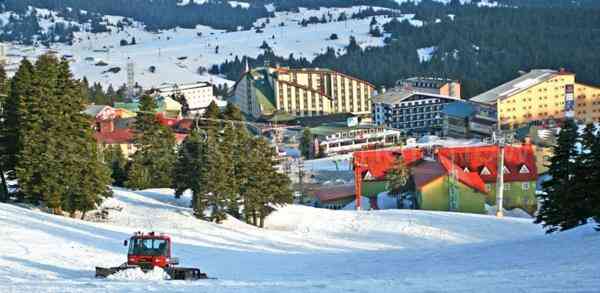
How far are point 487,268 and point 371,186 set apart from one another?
1165 inches

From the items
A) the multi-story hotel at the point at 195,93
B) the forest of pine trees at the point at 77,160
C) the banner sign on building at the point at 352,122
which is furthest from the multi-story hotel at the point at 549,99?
Result: the forest of pine trees at the point at 77,160

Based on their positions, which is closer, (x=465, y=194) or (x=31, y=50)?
(x=465, y=194)

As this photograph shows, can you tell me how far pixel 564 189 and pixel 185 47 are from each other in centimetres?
14633

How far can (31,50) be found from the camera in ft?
509

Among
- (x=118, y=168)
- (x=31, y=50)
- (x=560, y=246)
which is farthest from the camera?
(x=31, y=50)

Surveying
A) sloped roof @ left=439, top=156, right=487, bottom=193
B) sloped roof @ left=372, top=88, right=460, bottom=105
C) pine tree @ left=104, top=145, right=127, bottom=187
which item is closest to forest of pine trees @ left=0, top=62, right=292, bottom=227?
pine tree @ left=104, top=145, right=127, bottom=187

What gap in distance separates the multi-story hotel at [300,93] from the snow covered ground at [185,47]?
35704mm

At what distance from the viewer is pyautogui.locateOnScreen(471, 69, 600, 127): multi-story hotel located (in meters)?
85.9

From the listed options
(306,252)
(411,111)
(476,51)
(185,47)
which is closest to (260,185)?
(306,252)

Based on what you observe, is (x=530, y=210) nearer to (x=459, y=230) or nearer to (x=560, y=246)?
(x=459, y=230)

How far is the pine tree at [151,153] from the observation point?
36.2m

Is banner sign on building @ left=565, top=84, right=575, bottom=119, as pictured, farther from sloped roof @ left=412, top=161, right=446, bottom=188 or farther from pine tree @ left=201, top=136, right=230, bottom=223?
pine tree @ left=201, top=136, right=230, bottom=223

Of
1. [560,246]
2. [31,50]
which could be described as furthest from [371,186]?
[31,50]

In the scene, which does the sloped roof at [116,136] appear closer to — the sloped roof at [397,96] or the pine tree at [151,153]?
the pine tree at [151,153]
